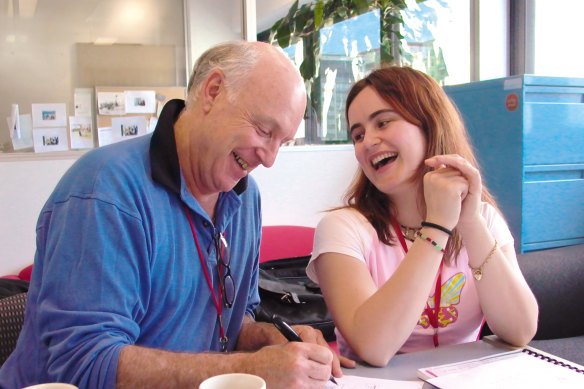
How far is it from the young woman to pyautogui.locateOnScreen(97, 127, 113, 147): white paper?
1709 millimetres

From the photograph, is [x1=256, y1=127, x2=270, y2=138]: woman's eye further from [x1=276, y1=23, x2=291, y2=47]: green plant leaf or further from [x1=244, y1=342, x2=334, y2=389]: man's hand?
[x1=276, y1=23, x2=291, y2=47]: green plant leaf

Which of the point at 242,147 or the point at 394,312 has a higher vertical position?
the point at 242,147

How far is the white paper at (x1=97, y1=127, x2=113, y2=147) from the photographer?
2.89 m

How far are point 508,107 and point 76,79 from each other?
7.43ft

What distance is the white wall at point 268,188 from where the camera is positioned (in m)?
2.70

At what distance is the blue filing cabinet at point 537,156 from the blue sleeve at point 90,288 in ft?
7.29

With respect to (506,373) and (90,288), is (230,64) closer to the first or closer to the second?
(90,288)

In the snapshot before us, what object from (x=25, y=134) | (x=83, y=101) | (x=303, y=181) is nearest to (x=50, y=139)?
(x=25, y=134)

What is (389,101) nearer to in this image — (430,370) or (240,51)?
(240,51)

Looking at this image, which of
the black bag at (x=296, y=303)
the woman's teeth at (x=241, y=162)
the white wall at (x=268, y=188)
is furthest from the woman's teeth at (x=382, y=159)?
the white wall at (x=268, y=188)

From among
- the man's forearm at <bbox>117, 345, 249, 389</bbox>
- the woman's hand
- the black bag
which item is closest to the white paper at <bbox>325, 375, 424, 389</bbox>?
the man's forearm at <bbox>117, 345, 249, 389</bbox>

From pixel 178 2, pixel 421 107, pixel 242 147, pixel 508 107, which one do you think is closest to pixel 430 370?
pixel 242 147

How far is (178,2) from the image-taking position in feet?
10.2

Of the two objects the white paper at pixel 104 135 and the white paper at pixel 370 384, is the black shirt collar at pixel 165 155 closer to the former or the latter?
the white paper at pixel 370 384
